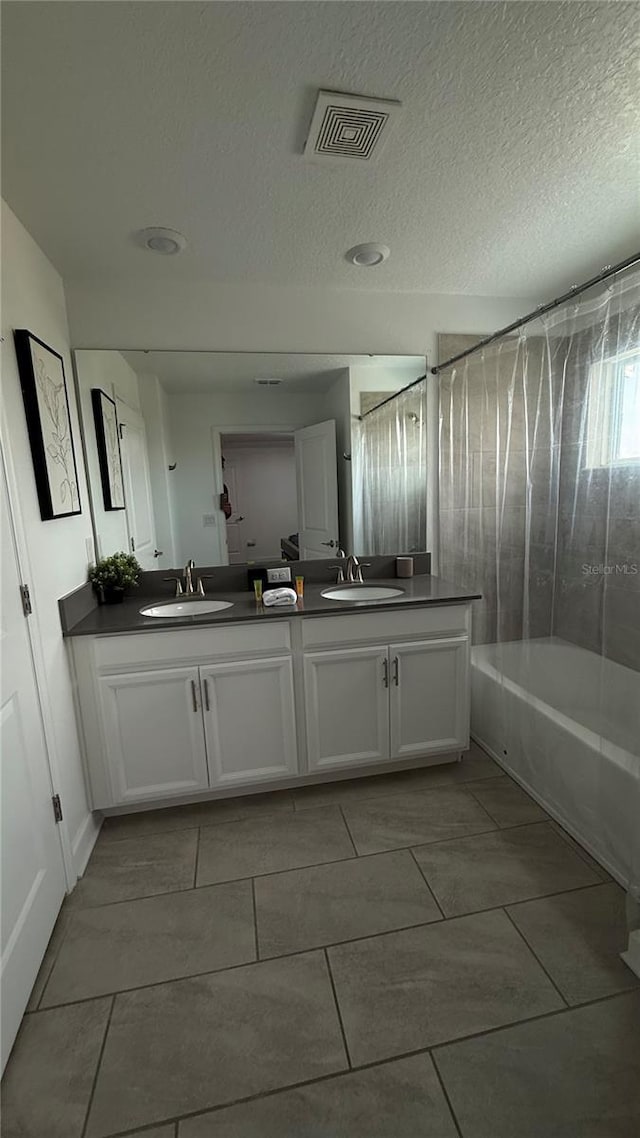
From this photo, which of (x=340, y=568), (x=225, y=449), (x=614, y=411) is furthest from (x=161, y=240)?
(x=614, y=411)

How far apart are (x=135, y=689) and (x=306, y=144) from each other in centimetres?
191

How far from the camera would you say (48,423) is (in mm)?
1702

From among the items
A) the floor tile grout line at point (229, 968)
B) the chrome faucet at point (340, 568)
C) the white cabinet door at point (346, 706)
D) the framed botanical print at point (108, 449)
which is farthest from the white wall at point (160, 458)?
the floor tile grout line at point (229, 968)

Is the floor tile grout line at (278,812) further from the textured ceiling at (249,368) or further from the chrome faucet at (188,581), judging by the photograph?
the textured ceiling at (249,368)

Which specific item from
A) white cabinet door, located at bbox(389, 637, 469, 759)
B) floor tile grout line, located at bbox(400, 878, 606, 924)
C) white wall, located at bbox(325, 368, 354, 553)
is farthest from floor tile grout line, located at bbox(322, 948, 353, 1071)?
white wall, located at bbox(325, 368, 354, 553)

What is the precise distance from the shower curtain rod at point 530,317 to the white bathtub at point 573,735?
4.09ft

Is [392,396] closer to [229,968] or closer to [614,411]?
[614,411]

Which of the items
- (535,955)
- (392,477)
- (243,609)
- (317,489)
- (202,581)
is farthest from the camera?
(392,477)

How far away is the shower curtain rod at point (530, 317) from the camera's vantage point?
140 cm

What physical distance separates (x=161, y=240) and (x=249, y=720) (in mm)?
1948

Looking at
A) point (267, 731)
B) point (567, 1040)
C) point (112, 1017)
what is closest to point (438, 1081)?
point (567, 1040)

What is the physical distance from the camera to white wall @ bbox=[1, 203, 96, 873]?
1483mm

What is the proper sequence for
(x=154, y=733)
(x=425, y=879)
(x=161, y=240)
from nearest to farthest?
(x=425, y=879)
(x=161, y=240)
(x=154, y=733)

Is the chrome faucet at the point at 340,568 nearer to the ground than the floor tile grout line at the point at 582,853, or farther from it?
farther from it
